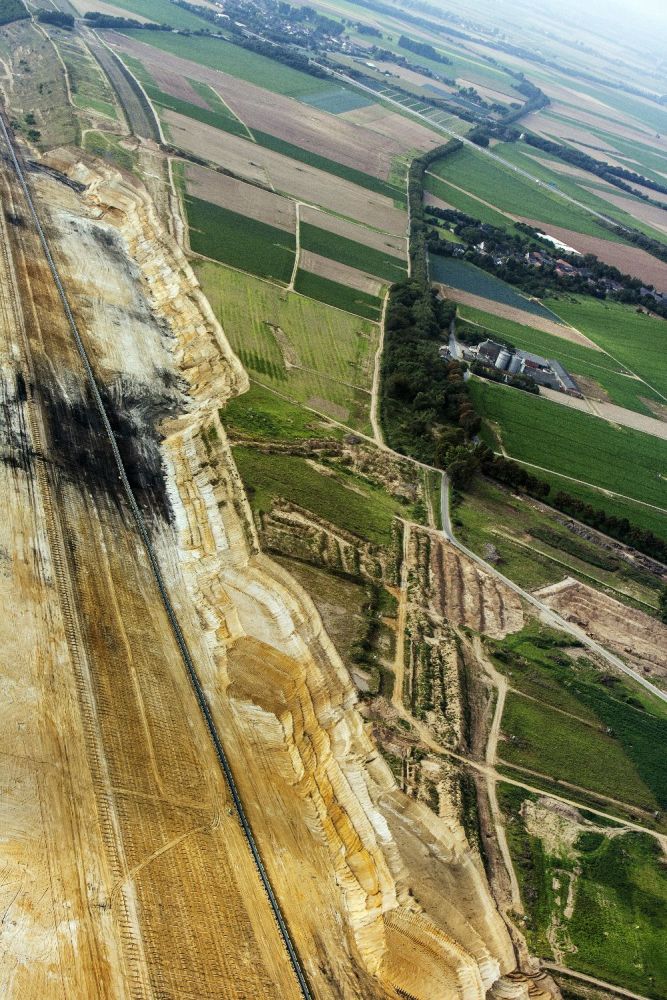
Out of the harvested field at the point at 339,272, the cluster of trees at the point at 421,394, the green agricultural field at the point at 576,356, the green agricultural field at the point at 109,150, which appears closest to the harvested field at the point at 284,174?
the green agricultural field at the point at 109,150

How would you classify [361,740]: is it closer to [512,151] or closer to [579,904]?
[579,904]

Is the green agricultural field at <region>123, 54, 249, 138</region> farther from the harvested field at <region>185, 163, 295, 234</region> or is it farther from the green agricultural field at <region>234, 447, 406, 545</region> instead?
the green agricultural field at <region>234, 447, 406, 545</region>

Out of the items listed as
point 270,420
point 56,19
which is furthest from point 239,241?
point 56,19

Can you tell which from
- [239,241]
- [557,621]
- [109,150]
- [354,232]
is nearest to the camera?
[557,621]

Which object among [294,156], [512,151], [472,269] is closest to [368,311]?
[472,269]

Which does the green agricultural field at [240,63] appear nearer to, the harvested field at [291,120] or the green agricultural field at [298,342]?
the harvested field at [291,120]

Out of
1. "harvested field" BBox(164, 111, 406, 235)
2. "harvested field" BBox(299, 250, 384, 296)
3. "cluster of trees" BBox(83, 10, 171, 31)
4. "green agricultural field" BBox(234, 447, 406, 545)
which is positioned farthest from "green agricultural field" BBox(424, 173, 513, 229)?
"green agricultural field" BBox(234, 447, 406, 545)

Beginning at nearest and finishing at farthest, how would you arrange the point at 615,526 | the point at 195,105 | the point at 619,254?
the point at 615,526 → the point at 195,105 → the point at 619,254

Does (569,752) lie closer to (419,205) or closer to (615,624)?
(615,624)
